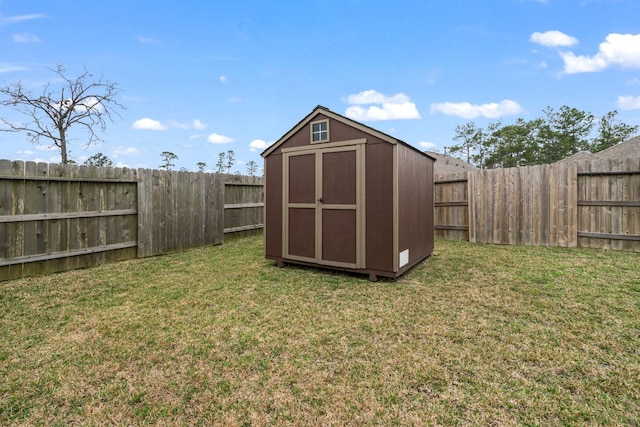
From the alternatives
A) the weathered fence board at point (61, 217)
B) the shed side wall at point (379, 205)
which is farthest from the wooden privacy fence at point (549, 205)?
the weathered fence board at point (61, 217)

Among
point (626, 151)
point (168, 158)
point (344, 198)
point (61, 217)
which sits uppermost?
point (168, 158)

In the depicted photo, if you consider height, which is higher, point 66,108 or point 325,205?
point 66,108

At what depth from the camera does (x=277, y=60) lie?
10406 millimetres

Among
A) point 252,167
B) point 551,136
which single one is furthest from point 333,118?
point 252,167

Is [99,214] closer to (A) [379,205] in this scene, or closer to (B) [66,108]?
(A) [379,205]

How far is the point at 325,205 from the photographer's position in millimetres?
4469

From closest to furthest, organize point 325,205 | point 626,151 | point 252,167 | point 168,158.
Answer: point 325,205 < point 626,151 < point 168,158 < point 252,167

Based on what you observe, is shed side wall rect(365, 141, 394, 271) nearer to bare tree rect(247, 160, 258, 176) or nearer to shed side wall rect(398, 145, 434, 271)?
shed side wall rect(398, 145, 434, 271)

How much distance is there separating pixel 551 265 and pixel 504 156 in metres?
24.3

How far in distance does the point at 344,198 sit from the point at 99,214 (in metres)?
4.41

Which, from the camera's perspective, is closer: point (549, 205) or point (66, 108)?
point (549, 205)

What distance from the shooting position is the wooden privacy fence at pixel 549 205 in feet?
18.5

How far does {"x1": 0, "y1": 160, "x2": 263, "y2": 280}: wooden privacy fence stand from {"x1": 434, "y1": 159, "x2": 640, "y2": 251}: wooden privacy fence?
620 cm

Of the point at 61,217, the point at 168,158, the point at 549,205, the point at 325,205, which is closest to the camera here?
the point at 325,205
